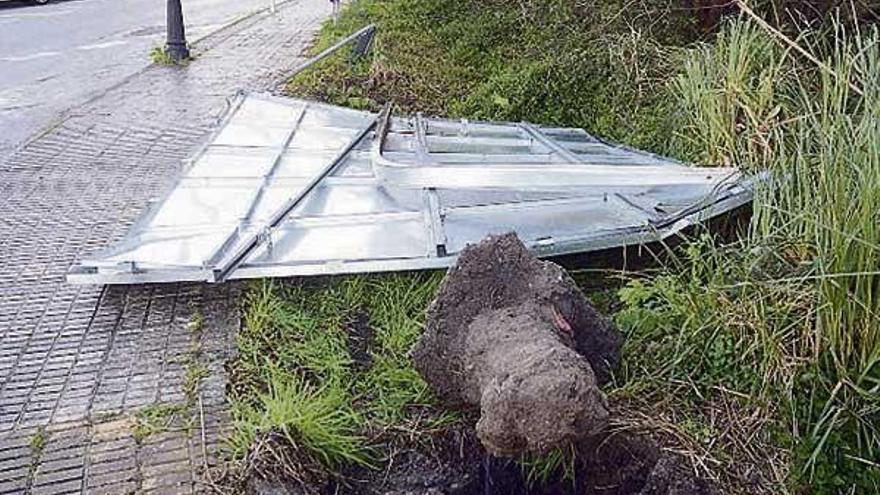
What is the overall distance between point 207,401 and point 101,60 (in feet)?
31.4

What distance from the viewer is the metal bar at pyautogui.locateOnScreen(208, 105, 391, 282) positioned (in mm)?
3953

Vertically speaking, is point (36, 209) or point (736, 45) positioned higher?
point (736, 45)

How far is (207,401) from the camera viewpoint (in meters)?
3.43

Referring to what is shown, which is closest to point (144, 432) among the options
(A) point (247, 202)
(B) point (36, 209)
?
(A) point (247, 202)

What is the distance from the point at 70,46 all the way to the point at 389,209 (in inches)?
410

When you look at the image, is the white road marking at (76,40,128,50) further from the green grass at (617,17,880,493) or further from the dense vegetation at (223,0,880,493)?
the green grass at (617,17,880,493)

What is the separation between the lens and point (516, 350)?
284 cm

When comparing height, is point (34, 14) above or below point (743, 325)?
above

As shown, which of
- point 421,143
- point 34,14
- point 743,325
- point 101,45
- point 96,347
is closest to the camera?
point 743,325

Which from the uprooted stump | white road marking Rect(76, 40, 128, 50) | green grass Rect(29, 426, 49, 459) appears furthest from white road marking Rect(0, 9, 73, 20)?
the uprooted stump

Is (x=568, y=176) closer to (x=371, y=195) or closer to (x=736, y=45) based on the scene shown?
(x=371, y=195)

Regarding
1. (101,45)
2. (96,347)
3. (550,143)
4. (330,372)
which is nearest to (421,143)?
(550,143)

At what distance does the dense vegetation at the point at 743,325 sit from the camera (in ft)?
9.11

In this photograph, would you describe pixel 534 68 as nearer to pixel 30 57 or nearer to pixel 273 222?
pixel 273 222
